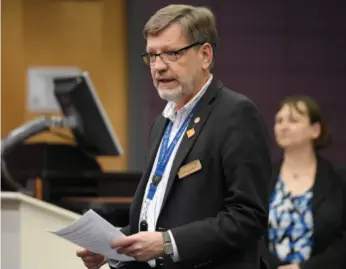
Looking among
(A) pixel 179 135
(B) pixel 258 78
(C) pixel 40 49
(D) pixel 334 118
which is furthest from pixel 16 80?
(A) pixel 179 135

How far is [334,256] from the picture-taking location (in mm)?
3152

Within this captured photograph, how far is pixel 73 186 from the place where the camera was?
415 cm

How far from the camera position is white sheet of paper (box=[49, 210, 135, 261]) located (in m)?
1.77

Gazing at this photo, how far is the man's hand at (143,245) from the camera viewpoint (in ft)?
5.72

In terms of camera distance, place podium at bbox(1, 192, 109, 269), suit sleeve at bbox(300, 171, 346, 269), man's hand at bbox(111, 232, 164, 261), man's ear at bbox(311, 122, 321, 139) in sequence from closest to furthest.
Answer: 1. man's hand at bbox(111, 232, 164, 261)
2. podium at bbox(1, 192, 109, 269)
3. suit sleeve at bbox(300, 171, 346, 269)
4. man's ear at bbox(311, 122, 321, 139)

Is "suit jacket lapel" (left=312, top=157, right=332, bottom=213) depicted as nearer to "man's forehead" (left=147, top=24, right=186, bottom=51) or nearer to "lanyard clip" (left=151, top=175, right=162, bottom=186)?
"lanyard clip" (left=151, top=175, right=162, bottom=186)

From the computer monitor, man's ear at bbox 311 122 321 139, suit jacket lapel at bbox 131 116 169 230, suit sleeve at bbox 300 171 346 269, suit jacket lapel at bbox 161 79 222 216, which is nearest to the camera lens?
suit jacket lapel at bbox 161 79 222 216

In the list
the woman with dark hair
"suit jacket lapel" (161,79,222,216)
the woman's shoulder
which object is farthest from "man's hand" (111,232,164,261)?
the woman's shoulder

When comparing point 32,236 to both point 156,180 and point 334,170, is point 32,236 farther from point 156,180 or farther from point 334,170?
point 334,170

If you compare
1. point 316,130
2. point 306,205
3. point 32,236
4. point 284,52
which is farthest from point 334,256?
point 284,52

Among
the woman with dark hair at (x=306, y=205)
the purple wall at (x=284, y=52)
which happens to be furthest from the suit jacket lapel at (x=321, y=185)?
the purple wall at (x=284, y=52)

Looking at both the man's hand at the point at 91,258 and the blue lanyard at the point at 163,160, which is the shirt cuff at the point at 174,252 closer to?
the blue lanyard at the point at 163,160

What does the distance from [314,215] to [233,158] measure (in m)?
1.45

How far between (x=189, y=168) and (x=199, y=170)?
3 cm
